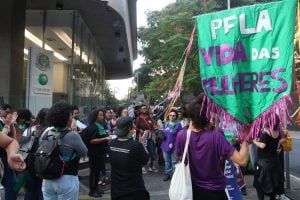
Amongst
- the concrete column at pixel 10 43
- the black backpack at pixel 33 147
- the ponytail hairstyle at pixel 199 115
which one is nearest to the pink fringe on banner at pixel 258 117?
the ponytail hairstyle at pixel 199 115

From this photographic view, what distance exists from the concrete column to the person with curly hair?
8831 millimetres

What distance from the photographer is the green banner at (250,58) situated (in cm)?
385

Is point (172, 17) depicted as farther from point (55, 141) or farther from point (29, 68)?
point (55, 141)

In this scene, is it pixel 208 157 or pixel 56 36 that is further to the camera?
pixel 56 36

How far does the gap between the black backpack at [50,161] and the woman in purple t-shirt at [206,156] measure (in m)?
1.60

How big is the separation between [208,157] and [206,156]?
2 cm

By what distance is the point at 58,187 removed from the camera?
4930 mm

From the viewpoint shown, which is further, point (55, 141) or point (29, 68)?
point (29, 68)

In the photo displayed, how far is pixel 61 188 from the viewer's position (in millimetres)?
4930

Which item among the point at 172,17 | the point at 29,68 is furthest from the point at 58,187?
the point at 172,17

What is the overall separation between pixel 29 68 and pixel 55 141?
7.60 m

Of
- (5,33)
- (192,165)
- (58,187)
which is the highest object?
(5,33)

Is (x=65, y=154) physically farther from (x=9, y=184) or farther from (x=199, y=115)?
(x=9, y=184)

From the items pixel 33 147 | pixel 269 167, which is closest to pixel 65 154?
pixel 33 147
